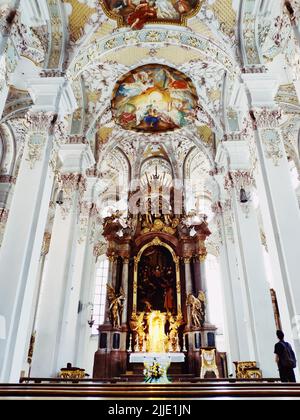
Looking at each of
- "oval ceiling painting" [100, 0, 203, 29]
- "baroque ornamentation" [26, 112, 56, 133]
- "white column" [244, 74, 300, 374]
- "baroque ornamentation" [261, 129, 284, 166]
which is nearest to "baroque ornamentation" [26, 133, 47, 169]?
"baroque ornamentation" [26, 112, 56, 133]

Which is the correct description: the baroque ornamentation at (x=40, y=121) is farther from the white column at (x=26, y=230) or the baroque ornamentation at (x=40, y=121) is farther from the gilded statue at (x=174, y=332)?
the gilded statue at (x=174, y=332)

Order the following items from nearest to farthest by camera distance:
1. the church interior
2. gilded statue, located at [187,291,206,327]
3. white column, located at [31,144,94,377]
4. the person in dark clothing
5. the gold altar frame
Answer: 1. the person in dark clothing
2. the church interior
3. white column, located at [31,144,94,377]
4. gilded statue, located at [187,291,206,327]
5. the gold altar frame

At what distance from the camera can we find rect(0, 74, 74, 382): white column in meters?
5.78

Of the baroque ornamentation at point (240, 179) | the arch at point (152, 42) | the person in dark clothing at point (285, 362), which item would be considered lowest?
the person in dark clothing at point (285, 362)

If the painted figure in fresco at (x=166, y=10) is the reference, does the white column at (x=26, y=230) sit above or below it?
below

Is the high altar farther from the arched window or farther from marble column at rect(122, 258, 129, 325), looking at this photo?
the arched window

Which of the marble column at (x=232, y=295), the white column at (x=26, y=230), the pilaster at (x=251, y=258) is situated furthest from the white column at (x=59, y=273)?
the marble column at (x=232, y=295)

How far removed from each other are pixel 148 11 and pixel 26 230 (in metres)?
7.37

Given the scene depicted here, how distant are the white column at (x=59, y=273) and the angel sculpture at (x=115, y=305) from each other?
5.34 metres

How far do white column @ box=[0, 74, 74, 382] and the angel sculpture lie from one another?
26.2 ft

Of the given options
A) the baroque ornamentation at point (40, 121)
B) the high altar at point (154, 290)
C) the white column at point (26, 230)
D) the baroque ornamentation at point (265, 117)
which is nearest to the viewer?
the white column at point (26, 230)

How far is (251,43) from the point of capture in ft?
30.1

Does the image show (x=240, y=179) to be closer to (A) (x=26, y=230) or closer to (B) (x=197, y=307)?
(B) (x=197, y=307)

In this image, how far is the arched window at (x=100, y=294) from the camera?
64.6 feet
